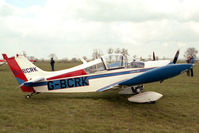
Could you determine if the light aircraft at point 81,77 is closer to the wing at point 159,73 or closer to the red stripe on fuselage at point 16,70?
the red stripe on fuselage at point 16,70

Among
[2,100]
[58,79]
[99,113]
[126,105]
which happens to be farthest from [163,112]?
[2,100]

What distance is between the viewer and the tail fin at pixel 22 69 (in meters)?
5.80

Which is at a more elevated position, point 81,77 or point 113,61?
point 113,61

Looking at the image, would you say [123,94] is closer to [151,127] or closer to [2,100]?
[151,127]

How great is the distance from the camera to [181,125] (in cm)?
368

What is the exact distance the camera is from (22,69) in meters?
5.90

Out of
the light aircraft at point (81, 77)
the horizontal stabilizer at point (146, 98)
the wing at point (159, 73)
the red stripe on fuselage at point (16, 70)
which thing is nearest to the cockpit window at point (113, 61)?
the light aircraft at point (81, 77)

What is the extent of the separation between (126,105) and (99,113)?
4.38 feet

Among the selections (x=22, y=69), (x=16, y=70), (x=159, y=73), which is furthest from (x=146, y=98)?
(x=16, y=70)

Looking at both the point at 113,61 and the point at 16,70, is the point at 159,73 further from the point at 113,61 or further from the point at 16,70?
the point at 16,70

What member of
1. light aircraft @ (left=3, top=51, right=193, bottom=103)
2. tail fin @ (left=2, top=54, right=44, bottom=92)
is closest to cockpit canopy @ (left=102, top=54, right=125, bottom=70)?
light aircraft @ (left=3, top=51, right=193, bottom=103)

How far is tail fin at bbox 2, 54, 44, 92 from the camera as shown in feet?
19.0

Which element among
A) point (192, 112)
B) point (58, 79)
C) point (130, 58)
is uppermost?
point (130, 58)

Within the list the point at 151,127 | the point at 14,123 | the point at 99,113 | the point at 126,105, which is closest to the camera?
the point at 151,127
